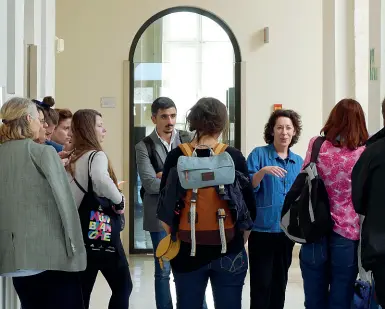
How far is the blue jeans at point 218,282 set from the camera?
304 cm

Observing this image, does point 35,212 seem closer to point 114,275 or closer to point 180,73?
point 114,275

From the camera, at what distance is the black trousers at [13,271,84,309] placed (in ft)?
10.2

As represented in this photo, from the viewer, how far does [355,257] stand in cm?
344

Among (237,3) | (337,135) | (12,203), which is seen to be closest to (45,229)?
(12,203)

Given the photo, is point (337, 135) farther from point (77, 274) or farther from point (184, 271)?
point (77, 274)

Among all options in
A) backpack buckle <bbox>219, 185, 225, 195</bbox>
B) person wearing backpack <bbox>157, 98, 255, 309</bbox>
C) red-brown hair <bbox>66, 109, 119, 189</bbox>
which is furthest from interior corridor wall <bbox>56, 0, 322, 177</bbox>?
backpack buckle <bbox>219, 185, 225, 195</bbox>

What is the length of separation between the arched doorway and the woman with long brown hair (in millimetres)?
4735

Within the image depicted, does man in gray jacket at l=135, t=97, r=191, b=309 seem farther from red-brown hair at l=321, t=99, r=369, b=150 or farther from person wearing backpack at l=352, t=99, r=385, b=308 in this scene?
person wearing backpack at l=352, t=99, r=385, b=308

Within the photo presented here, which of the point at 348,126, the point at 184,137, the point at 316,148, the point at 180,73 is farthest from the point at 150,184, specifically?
the point at 180,73

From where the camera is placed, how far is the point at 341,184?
3475 millimetres

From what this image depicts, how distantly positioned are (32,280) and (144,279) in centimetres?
368

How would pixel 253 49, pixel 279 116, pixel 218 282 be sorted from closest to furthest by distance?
pixel 218 282 < pixel 279 116 < pixel 253 49

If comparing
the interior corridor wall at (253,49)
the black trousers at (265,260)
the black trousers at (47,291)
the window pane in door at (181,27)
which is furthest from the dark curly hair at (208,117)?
the window pane in door at (181,27)

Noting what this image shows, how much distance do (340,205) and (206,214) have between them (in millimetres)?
910
